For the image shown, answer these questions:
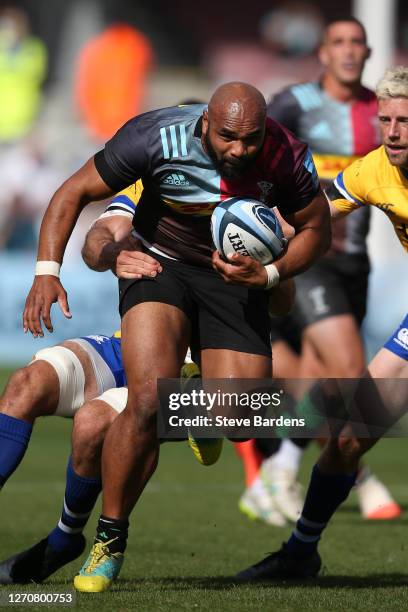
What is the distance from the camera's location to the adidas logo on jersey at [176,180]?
6.14 m

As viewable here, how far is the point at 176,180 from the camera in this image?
20.2 feet

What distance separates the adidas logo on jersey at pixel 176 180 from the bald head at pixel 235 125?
0.18 meters

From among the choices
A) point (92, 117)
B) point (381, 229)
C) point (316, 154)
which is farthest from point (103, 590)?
point (92, 117)

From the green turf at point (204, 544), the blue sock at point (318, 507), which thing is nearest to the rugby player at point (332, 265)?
the green turf at point (204, 544)

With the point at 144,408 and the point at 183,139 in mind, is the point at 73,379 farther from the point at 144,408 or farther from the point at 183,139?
the point at 183,139

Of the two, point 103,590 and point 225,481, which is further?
point 225,481

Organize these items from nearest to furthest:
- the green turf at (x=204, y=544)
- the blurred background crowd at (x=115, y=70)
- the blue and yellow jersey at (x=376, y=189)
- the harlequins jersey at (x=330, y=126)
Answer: the green turf at (x=204, y=544) → the blue and yellow jersey at (x=376, y=189) → the harlequins jersey at (x=330, y=126) → the blurred background crowd at (x=115, y=70)

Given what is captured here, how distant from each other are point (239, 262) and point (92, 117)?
17.9 meters

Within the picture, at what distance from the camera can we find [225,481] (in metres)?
10.9

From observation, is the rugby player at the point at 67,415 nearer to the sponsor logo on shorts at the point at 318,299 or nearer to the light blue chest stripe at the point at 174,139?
the light blue chest stripe at the point at 174,139

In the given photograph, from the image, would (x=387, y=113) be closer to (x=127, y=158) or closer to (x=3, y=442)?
(x=127, y=158)

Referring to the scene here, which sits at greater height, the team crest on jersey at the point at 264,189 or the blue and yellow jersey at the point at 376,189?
the team crest on jersey at the point at 264,189

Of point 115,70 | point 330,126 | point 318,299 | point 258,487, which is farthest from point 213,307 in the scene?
point 115,70

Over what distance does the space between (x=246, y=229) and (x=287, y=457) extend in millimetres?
3666
